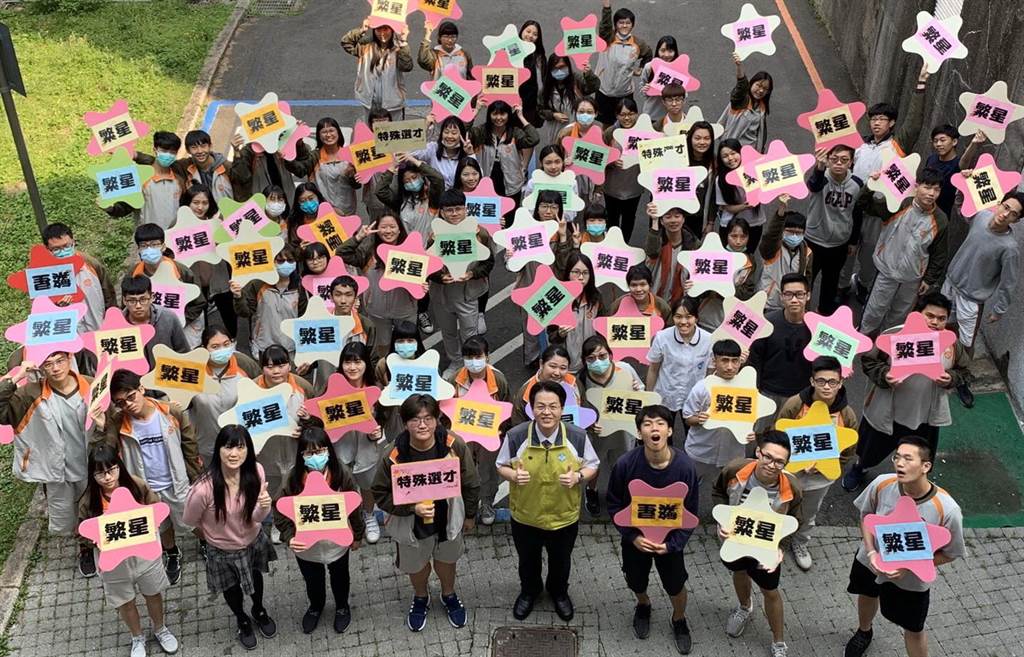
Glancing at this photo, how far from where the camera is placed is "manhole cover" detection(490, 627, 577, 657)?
6.88 m

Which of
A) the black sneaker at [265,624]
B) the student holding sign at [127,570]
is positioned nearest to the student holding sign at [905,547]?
the black sneaker at [265,624]

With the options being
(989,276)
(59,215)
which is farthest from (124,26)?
(989,276)

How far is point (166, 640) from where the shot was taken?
6.84m

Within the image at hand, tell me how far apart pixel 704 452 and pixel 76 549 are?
4.64 meters

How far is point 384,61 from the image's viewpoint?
36.4 feet

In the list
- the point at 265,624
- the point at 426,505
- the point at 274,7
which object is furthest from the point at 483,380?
the point at 274,7

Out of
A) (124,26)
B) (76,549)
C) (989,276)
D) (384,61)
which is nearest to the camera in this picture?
(76,549)

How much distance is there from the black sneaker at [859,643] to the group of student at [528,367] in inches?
0.5

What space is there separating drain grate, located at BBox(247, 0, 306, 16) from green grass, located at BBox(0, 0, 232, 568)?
0.48 meters

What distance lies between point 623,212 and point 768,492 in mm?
4665

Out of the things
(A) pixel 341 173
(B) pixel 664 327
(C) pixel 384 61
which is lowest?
(B) pixel 664 327

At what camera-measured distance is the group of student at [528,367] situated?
626 cm

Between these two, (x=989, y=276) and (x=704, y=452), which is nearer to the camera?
(x=704, y=452)

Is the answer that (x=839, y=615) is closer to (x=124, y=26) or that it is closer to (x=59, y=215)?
(x=59, y=215)
